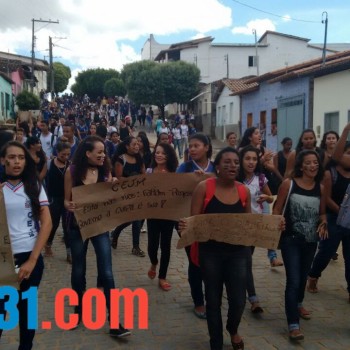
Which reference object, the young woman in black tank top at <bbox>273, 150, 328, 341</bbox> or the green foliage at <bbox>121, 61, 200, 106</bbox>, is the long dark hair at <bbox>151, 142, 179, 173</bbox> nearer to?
the young woman in black tank top at <bbox>273, 150, 328, 341</bbox>

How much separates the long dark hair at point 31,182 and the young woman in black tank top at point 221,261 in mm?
1225

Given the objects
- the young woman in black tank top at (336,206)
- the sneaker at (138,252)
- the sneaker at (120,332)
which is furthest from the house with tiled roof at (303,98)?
the sneaker at (120,332)

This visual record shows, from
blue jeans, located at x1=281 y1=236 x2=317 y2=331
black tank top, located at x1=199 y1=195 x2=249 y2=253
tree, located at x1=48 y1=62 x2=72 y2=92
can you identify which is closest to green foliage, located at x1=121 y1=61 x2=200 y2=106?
tree, located at x1=48 y1=62 x2=72 y2=92

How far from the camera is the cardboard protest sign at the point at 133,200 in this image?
190 inches

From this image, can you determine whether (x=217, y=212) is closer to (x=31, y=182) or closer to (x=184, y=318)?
(x=31, y=182)

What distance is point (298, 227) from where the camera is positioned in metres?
4.66

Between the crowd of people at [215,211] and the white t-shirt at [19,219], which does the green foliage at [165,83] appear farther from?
the white t-shirt at [19,219]

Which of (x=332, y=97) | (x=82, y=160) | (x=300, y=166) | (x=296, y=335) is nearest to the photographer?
(x=296, y=335)

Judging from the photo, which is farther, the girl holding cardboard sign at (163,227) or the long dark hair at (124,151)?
the long dark hair at (124,151)

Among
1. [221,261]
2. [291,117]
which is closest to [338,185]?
[221,261]

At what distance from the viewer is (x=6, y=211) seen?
3773mm

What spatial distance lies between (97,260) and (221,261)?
49.6 inches

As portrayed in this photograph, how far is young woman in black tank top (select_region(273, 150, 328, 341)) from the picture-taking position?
4672mm

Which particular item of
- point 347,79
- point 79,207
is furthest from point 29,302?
point 347,79
